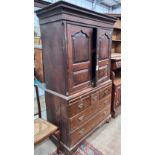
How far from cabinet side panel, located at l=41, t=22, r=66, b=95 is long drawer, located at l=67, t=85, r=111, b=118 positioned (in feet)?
0.61

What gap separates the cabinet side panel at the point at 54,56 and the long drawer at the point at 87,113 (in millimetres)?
375

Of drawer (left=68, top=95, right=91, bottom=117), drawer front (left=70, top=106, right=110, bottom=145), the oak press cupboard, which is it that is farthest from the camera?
drawer front (left=70, top=106, right=110, bottom=145)

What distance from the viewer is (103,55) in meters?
2.02

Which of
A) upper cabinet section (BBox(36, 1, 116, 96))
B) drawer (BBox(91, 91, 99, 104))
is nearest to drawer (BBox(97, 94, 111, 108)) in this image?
drawer (BBox(91, 91, 99, 104))

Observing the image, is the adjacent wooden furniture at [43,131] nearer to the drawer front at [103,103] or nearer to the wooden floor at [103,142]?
the wooden floor at [103,142]

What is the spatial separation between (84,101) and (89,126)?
0.46m

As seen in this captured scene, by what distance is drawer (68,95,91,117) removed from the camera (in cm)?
160

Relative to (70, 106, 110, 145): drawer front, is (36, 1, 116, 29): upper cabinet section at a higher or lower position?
higher

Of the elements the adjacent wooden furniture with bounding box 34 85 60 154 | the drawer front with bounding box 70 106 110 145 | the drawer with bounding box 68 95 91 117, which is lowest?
the drawer front with bounding box 70 106 110 145

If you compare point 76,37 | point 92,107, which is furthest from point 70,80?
point 92,107

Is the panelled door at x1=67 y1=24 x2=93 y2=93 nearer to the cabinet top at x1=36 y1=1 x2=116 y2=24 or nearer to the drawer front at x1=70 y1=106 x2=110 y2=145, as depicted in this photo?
the cabinet top at x1=36 y1=1 x2=116 y2=24
